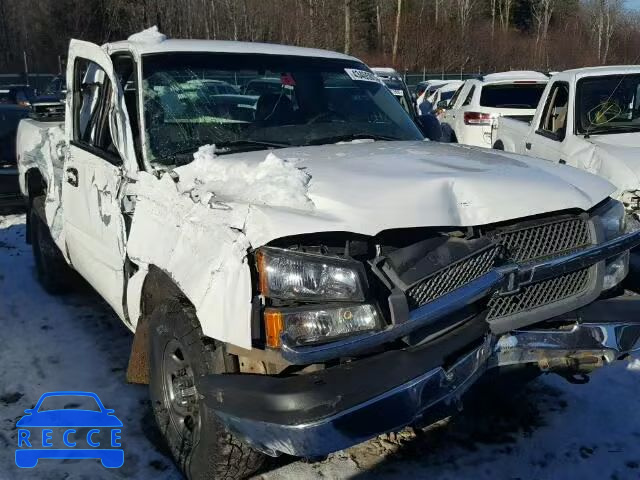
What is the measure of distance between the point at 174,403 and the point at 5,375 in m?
1.68

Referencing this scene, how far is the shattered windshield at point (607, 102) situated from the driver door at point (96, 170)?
4.73 m

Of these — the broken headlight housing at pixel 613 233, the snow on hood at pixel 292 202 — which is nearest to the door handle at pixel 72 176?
the snow on hood at pixel 292 202

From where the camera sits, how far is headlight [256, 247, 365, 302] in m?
2.56

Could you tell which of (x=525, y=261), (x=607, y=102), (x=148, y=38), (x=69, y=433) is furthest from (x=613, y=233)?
(x=607, y=102)

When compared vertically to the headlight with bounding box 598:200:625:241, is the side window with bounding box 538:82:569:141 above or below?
above

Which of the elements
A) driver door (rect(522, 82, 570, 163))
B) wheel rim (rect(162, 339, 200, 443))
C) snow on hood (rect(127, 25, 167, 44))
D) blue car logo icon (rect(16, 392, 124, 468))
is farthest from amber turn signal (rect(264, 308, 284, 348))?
driver door (rect(522, 82, 570, 163))

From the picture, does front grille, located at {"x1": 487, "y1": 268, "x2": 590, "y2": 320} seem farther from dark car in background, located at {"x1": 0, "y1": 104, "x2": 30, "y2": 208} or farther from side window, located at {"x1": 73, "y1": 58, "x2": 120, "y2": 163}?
dark car in background, located at {"x1": 0, "y1": 104, "x2": 30, "y2": 208}

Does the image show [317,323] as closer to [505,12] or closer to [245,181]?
[245,181]

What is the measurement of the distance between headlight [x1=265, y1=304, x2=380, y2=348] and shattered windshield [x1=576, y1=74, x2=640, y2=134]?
514cm

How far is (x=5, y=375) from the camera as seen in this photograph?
436cm

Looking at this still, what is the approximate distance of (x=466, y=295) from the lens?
8.98 feet

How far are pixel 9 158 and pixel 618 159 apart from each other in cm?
780

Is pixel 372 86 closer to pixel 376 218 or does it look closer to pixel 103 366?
pixel 376 218

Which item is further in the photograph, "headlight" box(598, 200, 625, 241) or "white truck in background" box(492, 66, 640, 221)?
"white truck in background" box(492, 66, 640, 221)
